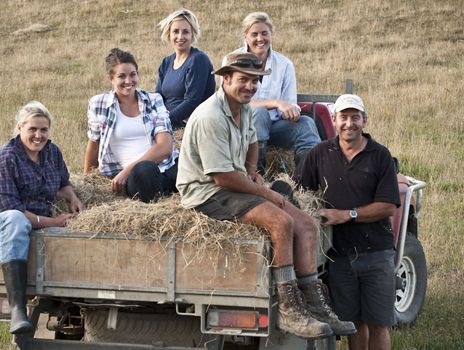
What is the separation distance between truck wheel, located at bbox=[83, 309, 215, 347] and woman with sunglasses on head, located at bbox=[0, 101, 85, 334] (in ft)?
1.92

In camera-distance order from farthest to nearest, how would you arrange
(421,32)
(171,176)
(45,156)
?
(421,32) < (171,176) < (45,156)

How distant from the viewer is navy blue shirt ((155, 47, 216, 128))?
636 centimetres

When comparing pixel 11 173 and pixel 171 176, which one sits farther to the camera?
pixel 171 176

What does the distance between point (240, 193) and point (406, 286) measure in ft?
9.02

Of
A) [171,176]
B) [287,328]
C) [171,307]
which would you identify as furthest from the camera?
[171,176]

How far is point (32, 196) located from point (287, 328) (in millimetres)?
1982

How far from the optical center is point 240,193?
13.5 ft

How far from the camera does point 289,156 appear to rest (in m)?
6.23

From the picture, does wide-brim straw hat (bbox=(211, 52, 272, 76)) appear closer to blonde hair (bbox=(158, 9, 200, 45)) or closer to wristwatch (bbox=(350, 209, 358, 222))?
wristwatch (bbox=(350, 209, 358, 222))

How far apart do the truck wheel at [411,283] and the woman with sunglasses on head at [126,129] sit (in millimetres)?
2239

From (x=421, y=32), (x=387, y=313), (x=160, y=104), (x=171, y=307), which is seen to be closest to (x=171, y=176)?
(x=160, y=104)

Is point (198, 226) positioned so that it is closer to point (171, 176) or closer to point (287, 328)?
point (287, 328)

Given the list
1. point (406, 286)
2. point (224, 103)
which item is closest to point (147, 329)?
point (224, 103)

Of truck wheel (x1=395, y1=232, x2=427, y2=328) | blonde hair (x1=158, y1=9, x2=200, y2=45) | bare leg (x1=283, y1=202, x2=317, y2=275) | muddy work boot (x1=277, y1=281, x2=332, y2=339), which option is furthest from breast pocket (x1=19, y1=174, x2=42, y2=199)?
truck wheel (x1=395, y1=232, x2=427, y2=328)
